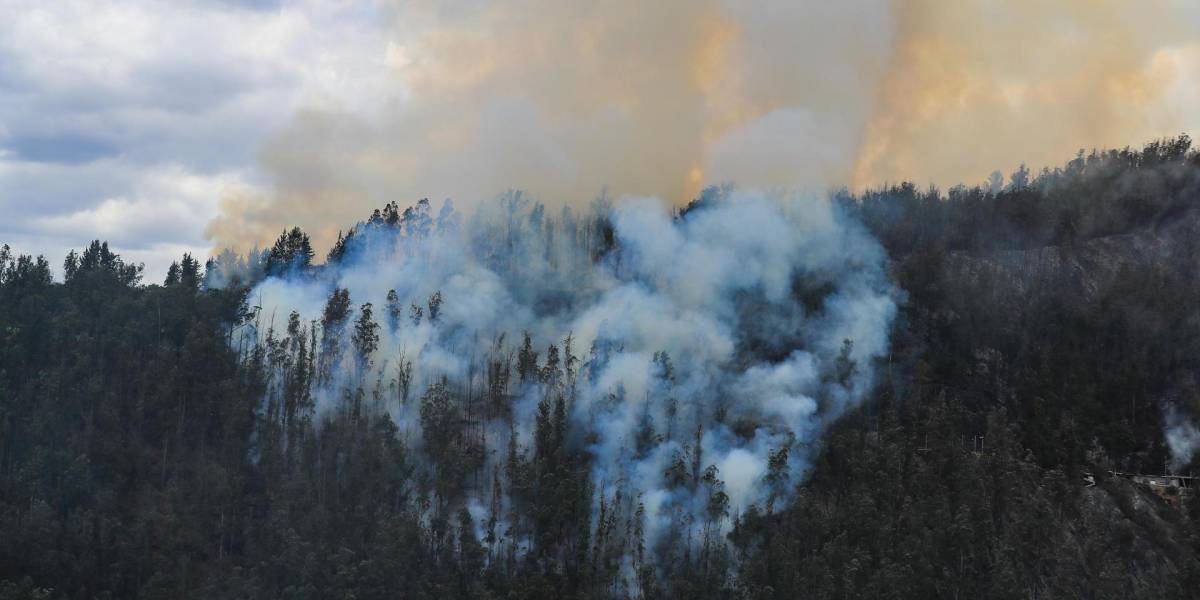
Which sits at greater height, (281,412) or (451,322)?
(451,322)

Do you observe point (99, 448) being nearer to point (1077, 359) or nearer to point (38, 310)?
point (38, 310)

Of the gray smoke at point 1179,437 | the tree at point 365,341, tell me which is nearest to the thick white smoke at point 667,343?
the tree at point 365,341

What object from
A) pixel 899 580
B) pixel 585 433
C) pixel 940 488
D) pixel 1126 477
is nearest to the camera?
pixel 899 580

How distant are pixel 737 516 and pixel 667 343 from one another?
113ft

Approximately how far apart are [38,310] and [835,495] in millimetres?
116261

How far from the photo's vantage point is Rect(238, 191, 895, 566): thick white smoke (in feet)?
477

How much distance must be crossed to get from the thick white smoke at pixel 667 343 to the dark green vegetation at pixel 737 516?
402cm

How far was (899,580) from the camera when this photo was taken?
11956 cm

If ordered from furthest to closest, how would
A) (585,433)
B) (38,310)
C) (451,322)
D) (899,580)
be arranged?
(451,322) < (38,310) < (585,433) < (899,580)

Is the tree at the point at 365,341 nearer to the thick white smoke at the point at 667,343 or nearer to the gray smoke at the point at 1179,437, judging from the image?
the thick white smoke at the point at 667,343

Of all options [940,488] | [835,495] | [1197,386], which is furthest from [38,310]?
[1197,386]

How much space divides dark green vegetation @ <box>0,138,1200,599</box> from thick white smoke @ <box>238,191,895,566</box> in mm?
4016

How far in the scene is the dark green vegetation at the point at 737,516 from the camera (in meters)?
126

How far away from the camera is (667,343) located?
164 m
